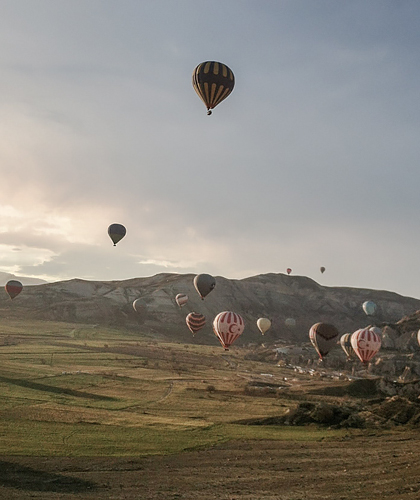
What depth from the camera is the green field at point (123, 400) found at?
2908 centimetres

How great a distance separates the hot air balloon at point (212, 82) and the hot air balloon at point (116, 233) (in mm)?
35677

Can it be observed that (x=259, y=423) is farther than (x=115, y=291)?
No

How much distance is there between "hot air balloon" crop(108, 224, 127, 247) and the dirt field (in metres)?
48.7

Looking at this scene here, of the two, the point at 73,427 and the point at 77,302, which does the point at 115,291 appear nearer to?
the point at 77,302

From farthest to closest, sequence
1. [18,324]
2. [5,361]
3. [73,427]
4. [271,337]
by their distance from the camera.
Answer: [271,337] < [18,324] < [5,361] < [73,427]

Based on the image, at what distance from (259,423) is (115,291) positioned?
120987 mm

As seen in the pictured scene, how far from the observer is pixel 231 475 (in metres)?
23.0

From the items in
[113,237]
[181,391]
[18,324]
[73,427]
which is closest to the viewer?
[73,427]

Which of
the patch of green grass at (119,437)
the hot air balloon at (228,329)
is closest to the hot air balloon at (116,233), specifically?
the hot air balloon at (228,329)

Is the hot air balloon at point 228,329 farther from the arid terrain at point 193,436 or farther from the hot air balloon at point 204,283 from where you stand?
the hot air balloon at point 204,283

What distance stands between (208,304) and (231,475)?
423 feet

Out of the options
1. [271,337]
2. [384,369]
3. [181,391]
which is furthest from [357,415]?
[271,337]

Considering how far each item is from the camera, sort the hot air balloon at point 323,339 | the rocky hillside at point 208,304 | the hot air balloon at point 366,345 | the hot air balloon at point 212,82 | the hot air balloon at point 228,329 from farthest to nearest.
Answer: the rocky hillside at point 208,304 < the hot air balloon at point 323,339 < the hot air balloon at point 228,329 < the hot air balloon at point 366,345 < the hot air balloon at point 212,82

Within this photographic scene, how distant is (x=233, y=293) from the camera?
536ft
